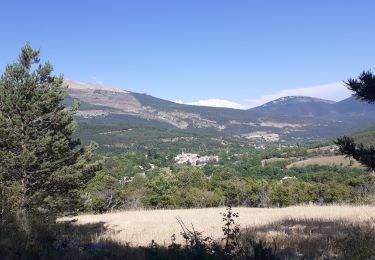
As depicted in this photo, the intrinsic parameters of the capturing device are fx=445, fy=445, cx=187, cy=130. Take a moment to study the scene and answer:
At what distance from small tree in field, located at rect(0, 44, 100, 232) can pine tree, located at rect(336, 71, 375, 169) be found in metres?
15.6

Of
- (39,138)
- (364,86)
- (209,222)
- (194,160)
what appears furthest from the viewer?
(194,160)

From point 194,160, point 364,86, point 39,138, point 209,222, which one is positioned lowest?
point 194,160

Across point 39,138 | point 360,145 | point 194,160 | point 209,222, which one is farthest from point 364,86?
point 194,160

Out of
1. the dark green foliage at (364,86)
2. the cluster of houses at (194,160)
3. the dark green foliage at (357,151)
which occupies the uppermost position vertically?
the dark green foliage at (364,86)

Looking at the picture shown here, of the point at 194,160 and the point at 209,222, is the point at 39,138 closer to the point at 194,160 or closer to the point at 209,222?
the point at 209,222

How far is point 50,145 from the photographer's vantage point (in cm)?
2173

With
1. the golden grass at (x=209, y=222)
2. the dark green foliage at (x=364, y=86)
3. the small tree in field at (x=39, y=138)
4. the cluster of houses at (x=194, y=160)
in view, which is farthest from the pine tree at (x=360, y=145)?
the cluster of houses at (x=194, y=160)

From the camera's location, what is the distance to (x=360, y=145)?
7.30 m

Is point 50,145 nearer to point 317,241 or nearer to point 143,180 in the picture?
point 317,241

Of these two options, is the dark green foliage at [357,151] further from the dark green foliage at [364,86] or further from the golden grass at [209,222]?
the golden grass at [209,222]

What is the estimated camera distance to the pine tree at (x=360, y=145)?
682 centimetres

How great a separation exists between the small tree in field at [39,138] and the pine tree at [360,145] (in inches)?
616

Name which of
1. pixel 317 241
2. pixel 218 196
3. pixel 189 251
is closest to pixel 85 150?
pixel 317 241

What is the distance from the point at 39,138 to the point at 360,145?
17267 millimetres
